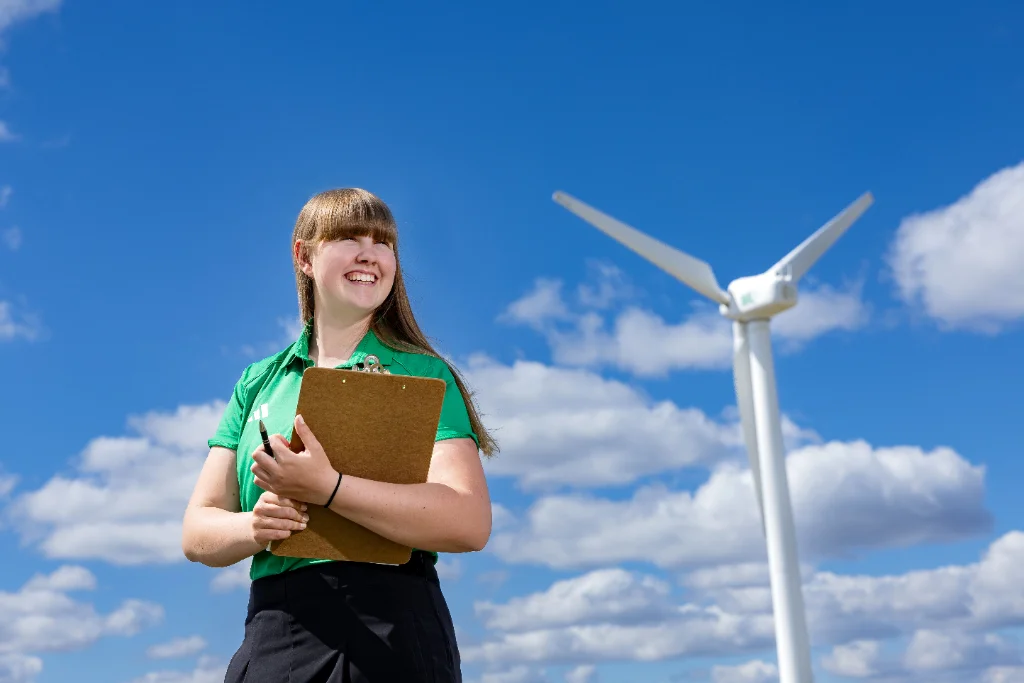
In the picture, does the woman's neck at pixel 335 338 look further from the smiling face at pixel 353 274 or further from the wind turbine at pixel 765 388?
the wind turbine at pixel 765 388

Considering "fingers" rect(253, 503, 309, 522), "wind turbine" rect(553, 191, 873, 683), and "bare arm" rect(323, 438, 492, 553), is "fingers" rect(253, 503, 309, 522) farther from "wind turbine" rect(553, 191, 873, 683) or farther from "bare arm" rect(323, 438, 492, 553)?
"wind turbine" rect(553, 191, 873, 683)

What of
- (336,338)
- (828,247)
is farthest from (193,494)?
(828,247)

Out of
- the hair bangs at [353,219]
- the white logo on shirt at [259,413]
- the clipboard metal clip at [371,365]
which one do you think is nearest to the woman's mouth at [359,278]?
the hair bangs at [353,219]

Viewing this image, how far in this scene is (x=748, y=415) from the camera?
24.1 m

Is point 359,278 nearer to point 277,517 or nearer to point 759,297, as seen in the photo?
point 277,517

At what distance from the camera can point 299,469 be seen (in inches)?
142

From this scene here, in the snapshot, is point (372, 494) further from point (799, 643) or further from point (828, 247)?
point (828, 247)

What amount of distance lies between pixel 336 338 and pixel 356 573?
3.52 feet

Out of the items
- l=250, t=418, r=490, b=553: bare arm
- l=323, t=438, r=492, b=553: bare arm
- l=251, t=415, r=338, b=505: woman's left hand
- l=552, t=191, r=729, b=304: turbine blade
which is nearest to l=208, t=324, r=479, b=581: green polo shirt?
l=323, t=438, r=492, b=553: bare arm

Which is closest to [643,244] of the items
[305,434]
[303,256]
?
[303,256]

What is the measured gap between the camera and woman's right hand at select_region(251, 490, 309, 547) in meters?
3.72

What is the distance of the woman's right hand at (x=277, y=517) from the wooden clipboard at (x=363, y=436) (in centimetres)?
5

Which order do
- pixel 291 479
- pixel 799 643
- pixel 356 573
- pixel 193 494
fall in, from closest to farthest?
pixel 291 479 → pixel 356 573 → pixel 193 494 → pixel 799 643

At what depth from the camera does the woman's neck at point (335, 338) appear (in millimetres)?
4488
